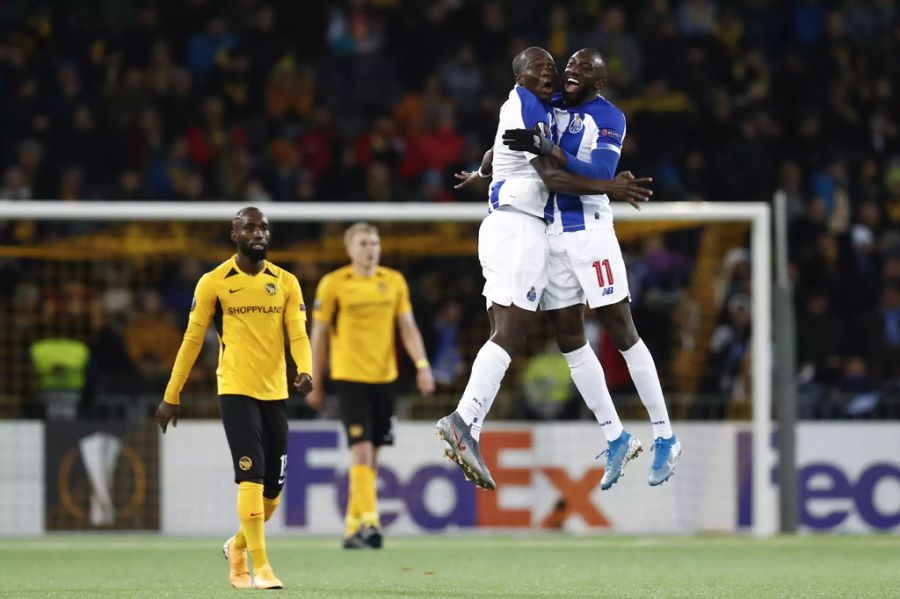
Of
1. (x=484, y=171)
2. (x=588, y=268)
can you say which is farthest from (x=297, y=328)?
(x=588, y=268)

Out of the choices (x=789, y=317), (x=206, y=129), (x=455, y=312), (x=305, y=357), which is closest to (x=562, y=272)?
(x=305, y=357)

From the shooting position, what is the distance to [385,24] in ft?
65.8

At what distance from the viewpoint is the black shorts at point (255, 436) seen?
333 inches

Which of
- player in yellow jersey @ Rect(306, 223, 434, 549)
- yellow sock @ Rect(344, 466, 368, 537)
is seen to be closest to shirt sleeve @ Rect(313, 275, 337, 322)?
player in yellow jersey @ Rect(306, 223, 434, 549)

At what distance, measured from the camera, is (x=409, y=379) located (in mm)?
15461

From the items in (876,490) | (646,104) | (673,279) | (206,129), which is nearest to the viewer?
(876,490)

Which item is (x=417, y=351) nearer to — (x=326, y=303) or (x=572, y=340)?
(x=326, y=303)

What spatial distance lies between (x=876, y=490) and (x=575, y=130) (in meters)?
7.02

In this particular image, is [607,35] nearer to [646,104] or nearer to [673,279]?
[646,104]

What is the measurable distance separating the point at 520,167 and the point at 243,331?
5.63ft

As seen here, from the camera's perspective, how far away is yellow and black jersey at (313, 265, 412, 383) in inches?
474

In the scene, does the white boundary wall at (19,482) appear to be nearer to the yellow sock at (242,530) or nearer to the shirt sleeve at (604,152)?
the yellow sock at (242,530)

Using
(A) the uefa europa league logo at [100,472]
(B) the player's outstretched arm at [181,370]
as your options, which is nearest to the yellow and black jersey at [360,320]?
(A) the uefa europa league logo at [100,472]

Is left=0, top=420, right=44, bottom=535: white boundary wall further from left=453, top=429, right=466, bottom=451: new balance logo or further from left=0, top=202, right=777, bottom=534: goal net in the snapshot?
left=453, top=429, right=466, bottom=451: new balance logo
